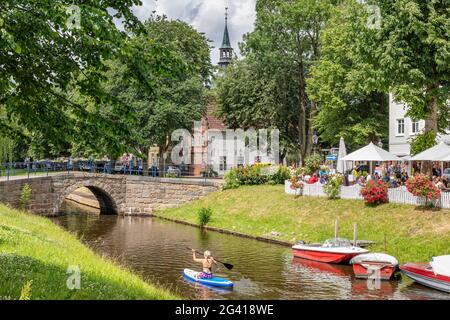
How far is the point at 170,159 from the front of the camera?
66375 mm

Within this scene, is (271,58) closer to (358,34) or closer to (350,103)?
(350,103)

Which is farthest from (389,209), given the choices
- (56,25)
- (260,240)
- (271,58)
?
(271,58)

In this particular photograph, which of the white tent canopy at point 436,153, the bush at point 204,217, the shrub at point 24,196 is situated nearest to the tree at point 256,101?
the bush at point 204,217

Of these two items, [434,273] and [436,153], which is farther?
[436,153]

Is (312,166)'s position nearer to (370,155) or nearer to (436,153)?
(370,155)

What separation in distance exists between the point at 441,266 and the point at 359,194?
41.4ft

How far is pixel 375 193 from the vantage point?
30688 mm

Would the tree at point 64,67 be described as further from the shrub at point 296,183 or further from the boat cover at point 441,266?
the shrub at point 296,183

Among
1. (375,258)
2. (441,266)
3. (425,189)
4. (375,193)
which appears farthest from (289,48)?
(441,266)

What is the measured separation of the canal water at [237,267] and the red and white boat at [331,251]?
38cm

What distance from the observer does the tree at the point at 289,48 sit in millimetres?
53656

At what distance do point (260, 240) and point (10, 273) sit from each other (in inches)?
870

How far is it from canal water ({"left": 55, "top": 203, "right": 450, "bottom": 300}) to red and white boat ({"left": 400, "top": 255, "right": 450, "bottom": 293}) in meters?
0.28

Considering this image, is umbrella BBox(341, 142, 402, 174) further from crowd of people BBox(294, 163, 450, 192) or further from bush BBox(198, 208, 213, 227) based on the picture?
bush BBox(198, 208, 213, 227)
